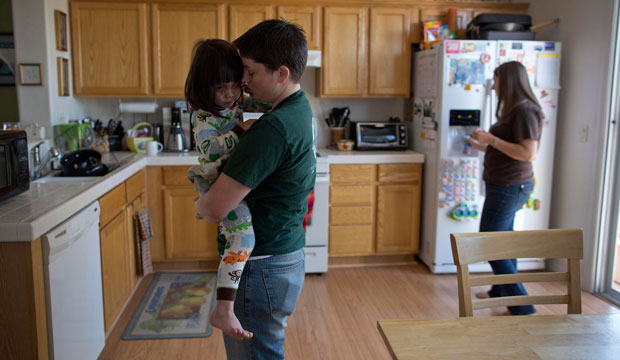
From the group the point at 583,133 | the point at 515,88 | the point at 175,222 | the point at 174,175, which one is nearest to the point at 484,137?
the point at 515,88

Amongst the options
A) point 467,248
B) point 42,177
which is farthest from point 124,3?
point 467,248

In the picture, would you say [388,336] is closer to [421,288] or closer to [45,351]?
[45,351]

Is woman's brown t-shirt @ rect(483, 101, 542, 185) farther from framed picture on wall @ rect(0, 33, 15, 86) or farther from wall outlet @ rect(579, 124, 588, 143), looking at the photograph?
framed picture on wall @ rect(0, 33, 15, 86)

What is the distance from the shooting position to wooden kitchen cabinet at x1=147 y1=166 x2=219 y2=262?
142 inches

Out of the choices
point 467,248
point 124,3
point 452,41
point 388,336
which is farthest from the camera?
point 124,3

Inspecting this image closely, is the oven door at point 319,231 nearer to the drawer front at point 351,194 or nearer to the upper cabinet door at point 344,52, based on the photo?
the drawer front at point 351,194

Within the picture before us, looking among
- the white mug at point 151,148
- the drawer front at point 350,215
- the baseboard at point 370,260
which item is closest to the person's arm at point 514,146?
the drawer front at point 350,215

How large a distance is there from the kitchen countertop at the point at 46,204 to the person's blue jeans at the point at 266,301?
839mm

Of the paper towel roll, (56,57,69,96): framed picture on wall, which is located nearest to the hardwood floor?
the paper towel roll

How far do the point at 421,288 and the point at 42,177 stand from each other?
2.48 meters

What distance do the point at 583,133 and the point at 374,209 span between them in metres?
1.55

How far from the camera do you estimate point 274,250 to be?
120 centimetres

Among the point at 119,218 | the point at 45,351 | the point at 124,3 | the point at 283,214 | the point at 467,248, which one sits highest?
the point at 124,3

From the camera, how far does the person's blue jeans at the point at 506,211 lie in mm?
2771
